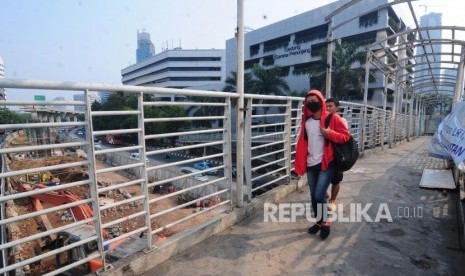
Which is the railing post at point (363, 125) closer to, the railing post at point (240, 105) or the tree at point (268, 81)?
the railing post at point (240, 105)

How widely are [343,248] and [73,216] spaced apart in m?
9.78

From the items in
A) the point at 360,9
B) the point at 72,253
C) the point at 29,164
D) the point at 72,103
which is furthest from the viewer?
the point at 360,9

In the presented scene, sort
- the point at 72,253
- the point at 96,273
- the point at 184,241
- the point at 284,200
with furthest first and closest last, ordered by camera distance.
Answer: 1. the point at 72,253
2. the point at 284,200
3. the point at 184,241
4. the point at 96,273

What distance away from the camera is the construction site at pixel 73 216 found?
2.49m

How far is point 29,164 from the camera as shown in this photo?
24.5 meters

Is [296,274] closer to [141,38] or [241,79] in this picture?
[241,79]

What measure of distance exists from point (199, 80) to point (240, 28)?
68.3m

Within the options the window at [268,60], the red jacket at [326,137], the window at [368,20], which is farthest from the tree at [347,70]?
the red jacket at [326,137]

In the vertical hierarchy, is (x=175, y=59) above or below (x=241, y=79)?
above

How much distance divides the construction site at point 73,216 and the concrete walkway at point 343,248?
0.53m

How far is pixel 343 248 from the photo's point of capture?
2.94 metres

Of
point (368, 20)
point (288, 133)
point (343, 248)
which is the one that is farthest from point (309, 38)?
point (343, 248)

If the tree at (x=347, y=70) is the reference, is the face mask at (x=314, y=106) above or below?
below

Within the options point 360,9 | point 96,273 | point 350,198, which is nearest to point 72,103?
point 96,273
